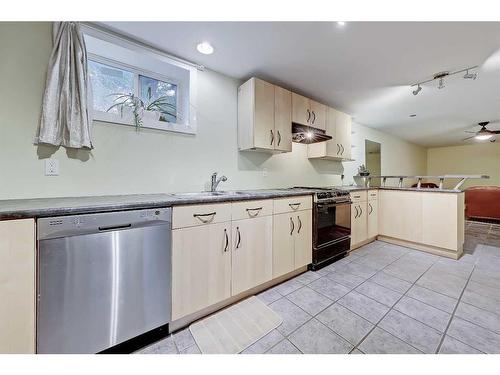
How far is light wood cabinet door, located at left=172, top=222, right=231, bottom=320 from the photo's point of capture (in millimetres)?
1404

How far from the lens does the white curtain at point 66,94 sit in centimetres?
138

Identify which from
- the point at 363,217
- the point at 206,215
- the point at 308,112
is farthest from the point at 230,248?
the point at 363,217

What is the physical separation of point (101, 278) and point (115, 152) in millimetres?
1019

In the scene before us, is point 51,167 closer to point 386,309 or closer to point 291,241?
point 291,241

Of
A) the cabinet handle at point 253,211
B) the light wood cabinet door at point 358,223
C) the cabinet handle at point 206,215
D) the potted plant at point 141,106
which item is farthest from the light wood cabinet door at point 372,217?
the potted plant at point 141,106

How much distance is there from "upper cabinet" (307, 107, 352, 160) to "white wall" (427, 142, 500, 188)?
6615 millimetres

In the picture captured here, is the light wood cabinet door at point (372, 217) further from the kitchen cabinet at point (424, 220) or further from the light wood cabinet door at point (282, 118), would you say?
the light wood cabinet door at point (282, 118)

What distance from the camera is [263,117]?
228 cm

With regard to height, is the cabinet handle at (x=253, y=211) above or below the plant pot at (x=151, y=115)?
below

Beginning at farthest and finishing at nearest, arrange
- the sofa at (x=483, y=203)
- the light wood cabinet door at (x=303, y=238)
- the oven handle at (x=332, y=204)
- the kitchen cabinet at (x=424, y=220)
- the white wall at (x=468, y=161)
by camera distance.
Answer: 1. the white wall at (x=468, y=161)
2. the sofa at (x=483, y=203)
3. the kitchen cabinet at (x=424, y=220)
4. the oven handle at (x=332, y=204)
5. the light wood cabinet door at (x=303, y=238)

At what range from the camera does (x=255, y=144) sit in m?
2.23

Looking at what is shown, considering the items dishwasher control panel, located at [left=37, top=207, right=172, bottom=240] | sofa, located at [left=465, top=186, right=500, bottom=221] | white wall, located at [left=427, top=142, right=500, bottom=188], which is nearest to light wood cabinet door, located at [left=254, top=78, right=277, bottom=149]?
dishwasher control panel, located at [left=37, top=207, right=172, bottom=240]
